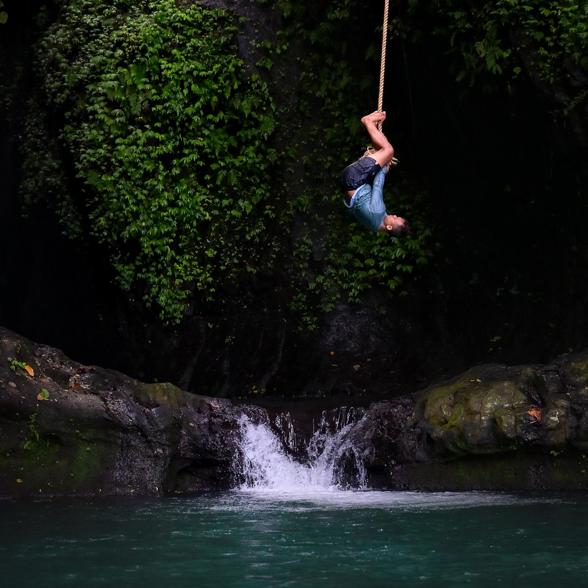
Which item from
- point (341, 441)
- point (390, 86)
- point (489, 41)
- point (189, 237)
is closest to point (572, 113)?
point (489, 41)

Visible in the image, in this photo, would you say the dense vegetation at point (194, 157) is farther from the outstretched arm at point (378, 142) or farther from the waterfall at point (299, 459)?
the outstretched arm at point (378, 142)

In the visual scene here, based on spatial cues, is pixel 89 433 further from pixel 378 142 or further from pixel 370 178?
pixel 378 142

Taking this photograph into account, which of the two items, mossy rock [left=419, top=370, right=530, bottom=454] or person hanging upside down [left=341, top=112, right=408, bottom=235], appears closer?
person hanging upside down [left=341, top=112, right=408, bottom=235]

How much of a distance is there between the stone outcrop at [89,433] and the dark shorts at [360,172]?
285 centimetres

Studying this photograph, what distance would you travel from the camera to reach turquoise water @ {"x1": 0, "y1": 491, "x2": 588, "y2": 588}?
6039mm

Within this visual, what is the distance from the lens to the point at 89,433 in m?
9.72

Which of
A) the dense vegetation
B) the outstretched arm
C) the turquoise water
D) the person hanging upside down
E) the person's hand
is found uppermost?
the dense vegetation

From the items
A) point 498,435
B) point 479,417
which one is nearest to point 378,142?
point 479,417

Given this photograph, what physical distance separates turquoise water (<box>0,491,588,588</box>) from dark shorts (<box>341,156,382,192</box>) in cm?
275

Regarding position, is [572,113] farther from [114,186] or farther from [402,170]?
[114,186]

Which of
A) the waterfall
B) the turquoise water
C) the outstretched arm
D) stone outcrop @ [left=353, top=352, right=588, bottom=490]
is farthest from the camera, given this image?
the waterfall

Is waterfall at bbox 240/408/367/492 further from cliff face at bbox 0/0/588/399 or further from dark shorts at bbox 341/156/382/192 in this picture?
dark shorts at bbox 341/156/382/192

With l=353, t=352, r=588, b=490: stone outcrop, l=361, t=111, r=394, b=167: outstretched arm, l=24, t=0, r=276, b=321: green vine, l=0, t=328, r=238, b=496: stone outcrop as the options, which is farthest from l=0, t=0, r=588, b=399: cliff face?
l=361, t=111, r=394, b=167: outstretched arm

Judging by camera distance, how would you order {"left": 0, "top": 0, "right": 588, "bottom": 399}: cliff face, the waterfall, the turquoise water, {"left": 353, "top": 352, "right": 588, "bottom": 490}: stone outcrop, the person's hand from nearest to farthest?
the turquoise water
the person's hand
{"left": 353, "top": 352, "right": 588, "bottom": 490}: stone outcrop
the waterfall
{"left": 0, "top": 0, "right": 588, "bottom": 399}: cliff face
